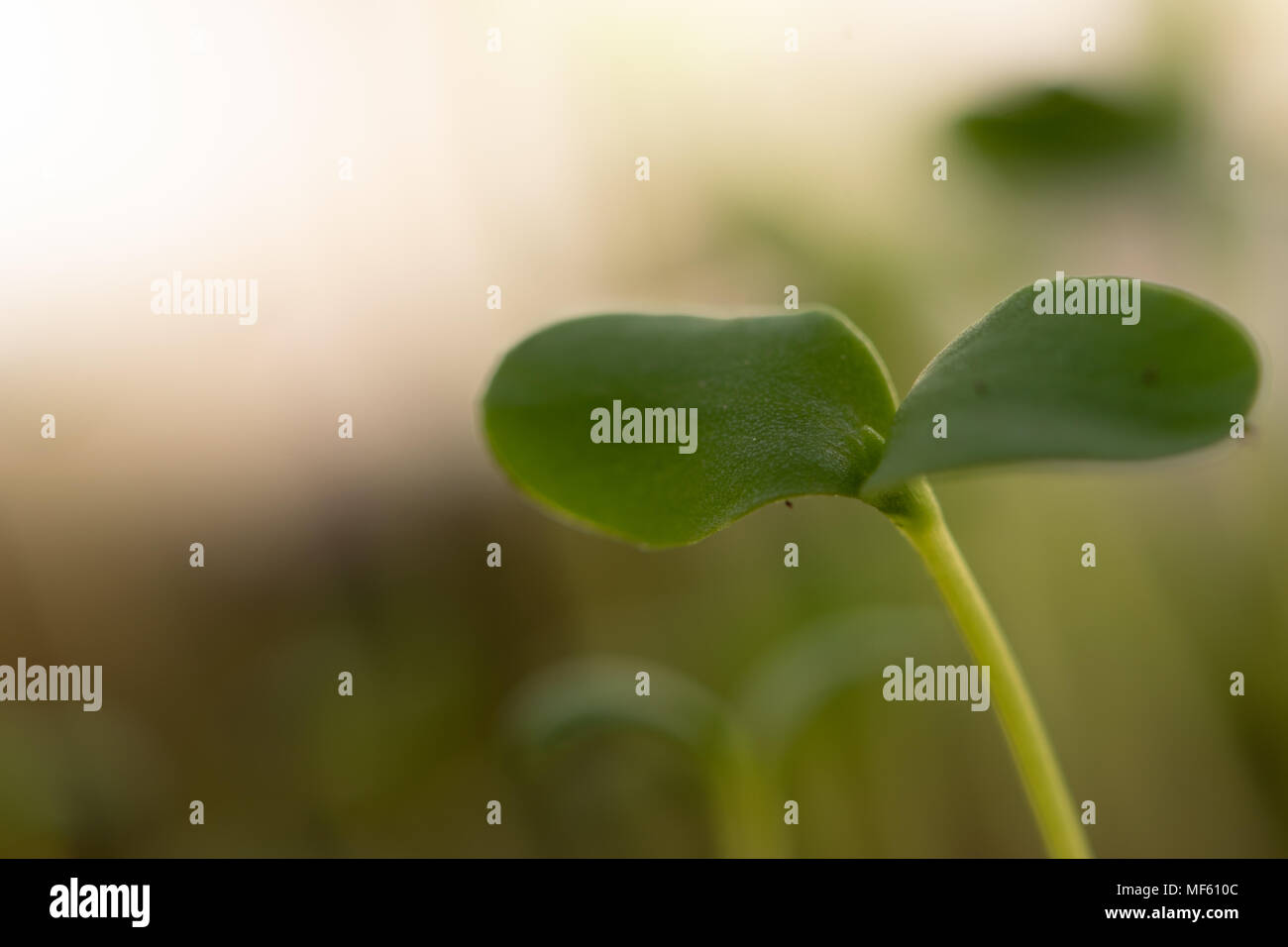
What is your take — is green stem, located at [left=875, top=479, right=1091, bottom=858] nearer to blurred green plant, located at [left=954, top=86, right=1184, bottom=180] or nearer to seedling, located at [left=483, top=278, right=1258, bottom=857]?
seedling, located at [left=483, top=278, right=1258, bottom=857]

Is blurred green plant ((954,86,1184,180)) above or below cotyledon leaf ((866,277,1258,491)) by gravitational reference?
above

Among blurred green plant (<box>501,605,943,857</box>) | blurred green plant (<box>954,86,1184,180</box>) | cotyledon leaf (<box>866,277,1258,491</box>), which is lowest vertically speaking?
blurred green plant (<box>501,605,943,857</box>)

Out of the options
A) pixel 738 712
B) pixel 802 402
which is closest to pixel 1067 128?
pixel 738 712

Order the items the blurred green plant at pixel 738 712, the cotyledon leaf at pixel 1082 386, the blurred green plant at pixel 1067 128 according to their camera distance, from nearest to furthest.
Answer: the cotyledon leaf at pixel 1082 386, the blurred green plant at pixel 738 712, the blurred green plant at pixel 1067 128

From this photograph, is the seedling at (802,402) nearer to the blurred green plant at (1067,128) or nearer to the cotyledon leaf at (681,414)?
the cotyledon leaf at (681,414)

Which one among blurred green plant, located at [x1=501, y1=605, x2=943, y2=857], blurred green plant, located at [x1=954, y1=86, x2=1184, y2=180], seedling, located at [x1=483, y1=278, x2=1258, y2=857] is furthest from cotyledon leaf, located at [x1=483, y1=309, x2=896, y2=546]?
blurred green plant, located at [x1=954, y1=86, x2=1184, y2=180]

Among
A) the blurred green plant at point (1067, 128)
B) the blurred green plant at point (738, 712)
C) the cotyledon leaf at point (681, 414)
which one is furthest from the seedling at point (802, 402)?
the blurred green plant at point (1067, 128)

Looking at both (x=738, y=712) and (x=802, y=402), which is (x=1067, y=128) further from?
(x=802, y=402)

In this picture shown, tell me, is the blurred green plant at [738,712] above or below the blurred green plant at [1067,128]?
below
